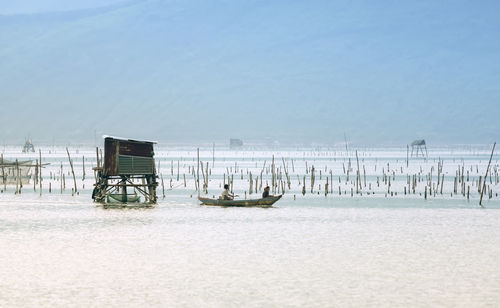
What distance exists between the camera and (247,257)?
23547 mm

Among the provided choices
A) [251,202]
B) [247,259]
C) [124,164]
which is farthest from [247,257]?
[124,164]

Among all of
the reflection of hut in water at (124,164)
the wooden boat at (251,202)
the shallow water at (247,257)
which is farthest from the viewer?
the wooden boat at (251,202)

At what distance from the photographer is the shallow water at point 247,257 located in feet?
58.3

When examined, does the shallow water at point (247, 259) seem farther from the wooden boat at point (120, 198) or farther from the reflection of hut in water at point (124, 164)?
the wooden boat at point (120, 198)

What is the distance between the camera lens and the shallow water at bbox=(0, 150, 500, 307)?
17781 mm

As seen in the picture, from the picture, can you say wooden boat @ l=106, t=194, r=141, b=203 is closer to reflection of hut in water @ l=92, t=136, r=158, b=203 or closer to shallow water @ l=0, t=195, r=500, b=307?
reflection of hut in water @ l=92, t=136, r=158, b=203

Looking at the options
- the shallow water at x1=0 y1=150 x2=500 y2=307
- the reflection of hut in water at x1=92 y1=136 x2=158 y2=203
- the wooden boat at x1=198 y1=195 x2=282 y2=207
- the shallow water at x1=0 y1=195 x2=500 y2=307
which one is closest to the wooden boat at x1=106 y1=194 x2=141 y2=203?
the reflection of hut in water at x1=92 y1=136 x2=158 y2=203

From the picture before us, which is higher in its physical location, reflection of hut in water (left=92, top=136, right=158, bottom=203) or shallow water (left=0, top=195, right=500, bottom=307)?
reflection of hut in water (left=92, top=136, right=158, bottom=203)

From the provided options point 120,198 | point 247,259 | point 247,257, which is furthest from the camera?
point 120,198

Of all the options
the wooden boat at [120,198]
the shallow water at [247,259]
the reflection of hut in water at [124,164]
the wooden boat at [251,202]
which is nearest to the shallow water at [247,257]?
the shallow water at [247,259]

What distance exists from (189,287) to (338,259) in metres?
6.42

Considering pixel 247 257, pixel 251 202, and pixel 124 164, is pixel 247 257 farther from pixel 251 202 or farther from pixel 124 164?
pixel 124 164

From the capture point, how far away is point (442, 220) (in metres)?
35.9

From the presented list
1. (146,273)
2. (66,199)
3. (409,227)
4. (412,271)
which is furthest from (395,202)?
(146,273)
